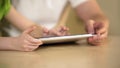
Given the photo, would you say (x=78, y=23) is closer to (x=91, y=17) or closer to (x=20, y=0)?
(x=91, y=17)

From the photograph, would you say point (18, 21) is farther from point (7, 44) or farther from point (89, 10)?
point (89, 10)

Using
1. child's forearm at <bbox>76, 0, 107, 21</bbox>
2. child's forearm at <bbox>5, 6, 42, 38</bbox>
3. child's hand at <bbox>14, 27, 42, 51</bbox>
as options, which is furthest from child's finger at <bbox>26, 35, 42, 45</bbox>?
child's forearm at <bbox>76, 0, 107, 21</bbox>

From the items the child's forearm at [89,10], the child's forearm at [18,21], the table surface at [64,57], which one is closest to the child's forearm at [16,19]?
the child's forearm at [18,21]

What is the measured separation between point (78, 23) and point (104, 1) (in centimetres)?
21

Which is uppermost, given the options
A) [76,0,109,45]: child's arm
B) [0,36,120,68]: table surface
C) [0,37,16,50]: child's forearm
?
[76,0,109,45]: child's arm

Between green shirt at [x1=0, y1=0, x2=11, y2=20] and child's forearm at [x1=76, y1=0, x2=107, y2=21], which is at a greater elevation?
green shirt at [x1=0, y1=0, x2=11, y2=20]

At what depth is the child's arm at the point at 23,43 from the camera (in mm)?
872


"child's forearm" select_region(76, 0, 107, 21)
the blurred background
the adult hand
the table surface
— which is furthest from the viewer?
the blurred background

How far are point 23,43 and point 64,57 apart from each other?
18 centimetres

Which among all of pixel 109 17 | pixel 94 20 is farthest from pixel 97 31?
pixel 109 17

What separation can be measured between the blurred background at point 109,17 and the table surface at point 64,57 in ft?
2.28

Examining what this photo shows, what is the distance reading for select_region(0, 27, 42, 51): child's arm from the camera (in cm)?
87

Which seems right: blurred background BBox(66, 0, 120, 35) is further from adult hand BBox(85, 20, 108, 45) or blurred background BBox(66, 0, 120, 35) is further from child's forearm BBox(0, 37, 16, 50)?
child's forearm BBox(0, 37, 16, 50)

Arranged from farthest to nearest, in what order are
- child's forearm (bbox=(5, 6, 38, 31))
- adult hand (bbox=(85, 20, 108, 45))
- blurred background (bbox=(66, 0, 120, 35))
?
blurred background (bbox=(66, 0, 120, 35)) < child's forearm (bbox=(5, 6, 38, 31)) < adult hand (bbox=(85, 20, 108, 45))
